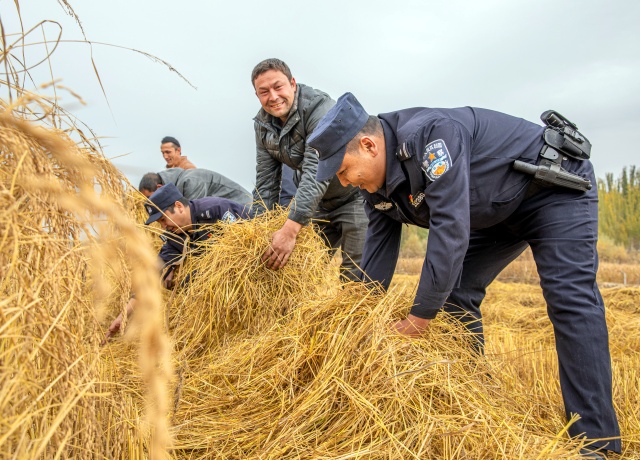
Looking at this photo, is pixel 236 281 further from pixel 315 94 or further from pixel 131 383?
pixel 315 94

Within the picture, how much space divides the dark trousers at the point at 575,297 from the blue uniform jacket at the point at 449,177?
149mm

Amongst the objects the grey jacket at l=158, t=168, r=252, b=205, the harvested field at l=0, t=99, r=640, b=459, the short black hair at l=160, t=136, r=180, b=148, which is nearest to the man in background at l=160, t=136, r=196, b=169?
the short black hair at l=160, t=136, r=180, b=148

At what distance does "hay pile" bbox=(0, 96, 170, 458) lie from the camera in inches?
34.6

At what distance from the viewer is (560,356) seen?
6.22ft

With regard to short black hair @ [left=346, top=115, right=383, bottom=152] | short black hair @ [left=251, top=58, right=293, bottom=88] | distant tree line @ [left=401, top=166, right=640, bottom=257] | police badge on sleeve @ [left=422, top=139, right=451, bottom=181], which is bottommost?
distant tree line @ [left=401, top=166, right=640, bottom=257]

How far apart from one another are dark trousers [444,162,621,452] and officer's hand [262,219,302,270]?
1249mm

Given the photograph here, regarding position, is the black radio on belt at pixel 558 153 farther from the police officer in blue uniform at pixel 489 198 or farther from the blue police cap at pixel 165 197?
the blue police cap at pixel 165 197

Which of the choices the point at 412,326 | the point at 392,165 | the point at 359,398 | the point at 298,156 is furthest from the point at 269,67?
the point at 359,398

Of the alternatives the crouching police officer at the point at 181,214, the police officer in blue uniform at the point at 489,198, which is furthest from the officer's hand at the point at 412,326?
the crouching police officer at the point at 181,214

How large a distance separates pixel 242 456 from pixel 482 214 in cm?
137

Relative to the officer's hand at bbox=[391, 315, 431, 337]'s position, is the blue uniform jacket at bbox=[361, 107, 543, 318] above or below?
above

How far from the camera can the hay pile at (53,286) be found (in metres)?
0.88

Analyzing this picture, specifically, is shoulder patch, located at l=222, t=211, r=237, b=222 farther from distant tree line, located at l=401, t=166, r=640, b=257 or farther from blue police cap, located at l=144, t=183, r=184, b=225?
distant tree line, located at l=401, t=166, r=640, b=257

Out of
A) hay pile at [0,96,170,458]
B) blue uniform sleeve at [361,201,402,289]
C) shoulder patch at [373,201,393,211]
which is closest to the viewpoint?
hay pile at [0,96,170,458]
